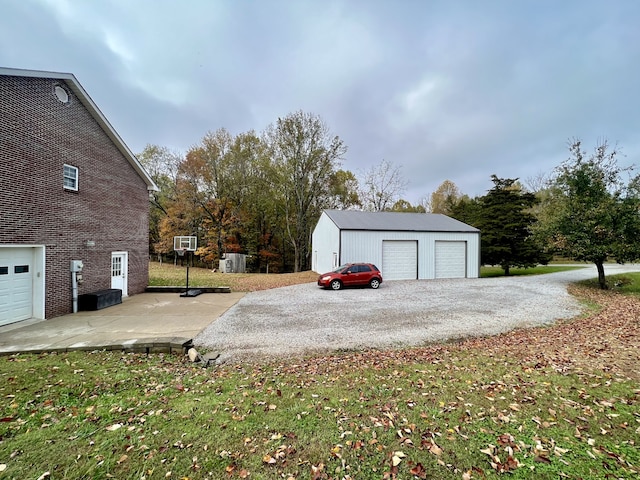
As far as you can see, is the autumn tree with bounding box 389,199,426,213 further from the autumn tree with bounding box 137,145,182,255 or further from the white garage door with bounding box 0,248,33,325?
the white garage door with bounding box 0,248,33,325

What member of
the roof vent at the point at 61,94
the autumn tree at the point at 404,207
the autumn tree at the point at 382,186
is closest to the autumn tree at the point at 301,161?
the autumn tree at the point at 382,186

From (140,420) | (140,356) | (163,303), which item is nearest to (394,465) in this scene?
(140,420)

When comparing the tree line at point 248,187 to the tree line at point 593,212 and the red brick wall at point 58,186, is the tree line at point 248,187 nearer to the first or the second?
the red brick wall at point 58,186

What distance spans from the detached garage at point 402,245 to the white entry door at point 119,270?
1121 cm

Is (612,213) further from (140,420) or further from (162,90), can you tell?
(162,90)

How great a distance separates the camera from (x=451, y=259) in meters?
19.0

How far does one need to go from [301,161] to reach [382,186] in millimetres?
10887

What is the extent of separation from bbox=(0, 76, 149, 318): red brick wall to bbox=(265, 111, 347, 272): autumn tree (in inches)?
675

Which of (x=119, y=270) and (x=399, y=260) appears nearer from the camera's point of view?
(x=119, y=270)

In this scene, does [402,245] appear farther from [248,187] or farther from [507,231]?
[248,187]

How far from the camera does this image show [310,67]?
14836mm

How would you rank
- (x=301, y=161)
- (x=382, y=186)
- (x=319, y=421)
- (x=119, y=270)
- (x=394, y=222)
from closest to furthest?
(x=319, y=421) < (x=119, y=270) < (x=394, y=222) < (x=301, y=161) < (x=382, y=186)

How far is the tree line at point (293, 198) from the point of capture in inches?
577

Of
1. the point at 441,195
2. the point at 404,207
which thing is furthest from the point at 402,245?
the point at 441,195
